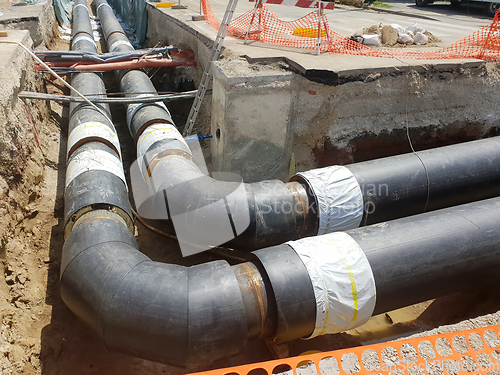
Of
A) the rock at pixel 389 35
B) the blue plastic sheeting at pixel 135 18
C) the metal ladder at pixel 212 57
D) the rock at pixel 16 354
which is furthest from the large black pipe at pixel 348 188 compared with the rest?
the blue plastic sheeting at pixel 135 18

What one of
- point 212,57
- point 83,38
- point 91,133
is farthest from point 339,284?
point 83,38

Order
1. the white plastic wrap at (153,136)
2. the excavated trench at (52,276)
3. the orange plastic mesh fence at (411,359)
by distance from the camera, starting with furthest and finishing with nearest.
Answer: the white plastic wrap at (153,136) → the excavated trench at (52,276) → the orange plastic mesh fence at (411,359)

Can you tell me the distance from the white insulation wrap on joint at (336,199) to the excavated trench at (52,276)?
1.01m

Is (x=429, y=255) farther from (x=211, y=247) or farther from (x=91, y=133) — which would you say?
(x=91, y=133)

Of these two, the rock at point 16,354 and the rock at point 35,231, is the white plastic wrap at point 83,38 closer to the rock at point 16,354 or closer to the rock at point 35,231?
the rock at point 35,231

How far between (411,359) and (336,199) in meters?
1.46

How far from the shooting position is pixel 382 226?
2.98 metres

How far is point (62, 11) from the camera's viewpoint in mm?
11180

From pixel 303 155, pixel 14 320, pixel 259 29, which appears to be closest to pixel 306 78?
pixel 303 155

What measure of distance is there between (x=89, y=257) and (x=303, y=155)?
3.03 m

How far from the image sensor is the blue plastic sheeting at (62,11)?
35.3 feet

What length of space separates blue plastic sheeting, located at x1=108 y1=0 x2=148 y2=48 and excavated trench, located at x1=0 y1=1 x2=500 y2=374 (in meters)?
5.98

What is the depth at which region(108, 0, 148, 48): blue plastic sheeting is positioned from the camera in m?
10.2

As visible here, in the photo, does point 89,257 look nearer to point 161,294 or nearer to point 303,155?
point 161,294
